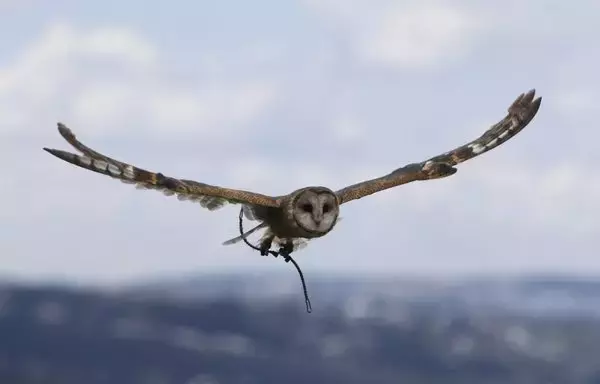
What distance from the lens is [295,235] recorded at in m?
22.4

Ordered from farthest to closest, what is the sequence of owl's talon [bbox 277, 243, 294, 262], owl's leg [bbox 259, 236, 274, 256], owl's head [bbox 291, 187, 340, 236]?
owl's leg [bbox 259, 236, 274, 256], owl's talon [bbox 277, 243, 294, 262], owl's head [bbox 291, 187, 340, 236]

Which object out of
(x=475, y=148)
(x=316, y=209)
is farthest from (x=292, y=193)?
(x=475, y=148)

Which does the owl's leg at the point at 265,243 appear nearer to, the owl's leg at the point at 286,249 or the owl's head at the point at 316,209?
the owl's leg at the point at 286,249

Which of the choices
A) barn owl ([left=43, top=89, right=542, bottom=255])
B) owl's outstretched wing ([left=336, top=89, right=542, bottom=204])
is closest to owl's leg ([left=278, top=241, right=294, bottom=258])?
barn owl ([left=43, top=89, right=542, bottom=255])

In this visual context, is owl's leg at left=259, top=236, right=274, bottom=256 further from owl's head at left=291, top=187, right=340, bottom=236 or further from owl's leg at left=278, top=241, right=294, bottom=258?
owl's head at left=291, top=187, right=340, bottom=236

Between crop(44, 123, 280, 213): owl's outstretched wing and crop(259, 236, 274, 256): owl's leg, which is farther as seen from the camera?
crop(259, 236, 274, 256): owl's leg

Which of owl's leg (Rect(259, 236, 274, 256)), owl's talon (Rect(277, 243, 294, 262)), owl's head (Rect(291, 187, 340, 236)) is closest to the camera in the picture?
owl's head (Rect(291, 187, 340, 236))

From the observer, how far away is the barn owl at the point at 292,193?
21.4 meters

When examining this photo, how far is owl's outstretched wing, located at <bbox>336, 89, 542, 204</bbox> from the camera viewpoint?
23969mm

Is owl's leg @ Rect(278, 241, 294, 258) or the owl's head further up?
owl's leg @ Rect(278, 241, 294, 258)

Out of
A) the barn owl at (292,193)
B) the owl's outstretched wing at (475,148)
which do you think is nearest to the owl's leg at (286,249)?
the barn owl at (292,193)

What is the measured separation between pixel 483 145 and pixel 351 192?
3.28m

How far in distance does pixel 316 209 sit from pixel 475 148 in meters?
4.59

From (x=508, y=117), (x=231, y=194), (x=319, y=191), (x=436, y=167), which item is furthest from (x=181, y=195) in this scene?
(x=508, y=117)
